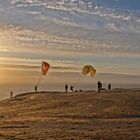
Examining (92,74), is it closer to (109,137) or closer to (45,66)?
(45,66)

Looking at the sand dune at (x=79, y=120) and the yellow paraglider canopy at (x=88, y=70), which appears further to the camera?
the yellow paraglider canopy at (x=88, y=70)

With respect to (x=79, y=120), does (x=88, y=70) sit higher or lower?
higher

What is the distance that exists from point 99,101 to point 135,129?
21.0m

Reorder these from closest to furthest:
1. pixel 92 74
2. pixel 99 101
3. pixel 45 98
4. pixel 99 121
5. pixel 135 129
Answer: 1. pixel 135 129
2. pixel 99 121
3. pixel 99 101
4. pixel 45 98
5. pixel 92 74

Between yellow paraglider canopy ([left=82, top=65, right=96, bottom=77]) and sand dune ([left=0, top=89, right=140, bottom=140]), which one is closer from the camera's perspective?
sand dune ([left=0, top=89, right=140, bottom=140])

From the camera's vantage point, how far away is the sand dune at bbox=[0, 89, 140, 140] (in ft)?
97.9

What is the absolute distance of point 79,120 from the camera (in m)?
40.0

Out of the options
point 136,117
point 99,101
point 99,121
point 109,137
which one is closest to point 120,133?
point 109,137

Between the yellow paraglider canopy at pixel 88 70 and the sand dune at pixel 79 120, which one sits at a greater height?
the yellow paraglider canopy at pixel 88 70

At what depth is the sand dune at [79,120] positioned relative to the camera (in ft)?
97.9

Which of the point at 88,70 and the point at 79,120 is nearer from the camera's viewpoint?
the point at 79,120

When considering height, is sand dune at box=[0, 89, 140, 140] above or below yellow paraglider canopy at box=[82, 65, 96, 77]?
below

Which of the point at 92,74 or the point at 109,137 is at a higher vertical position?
the point at 92,74

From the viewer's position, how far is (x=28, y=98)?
68.4 meters
